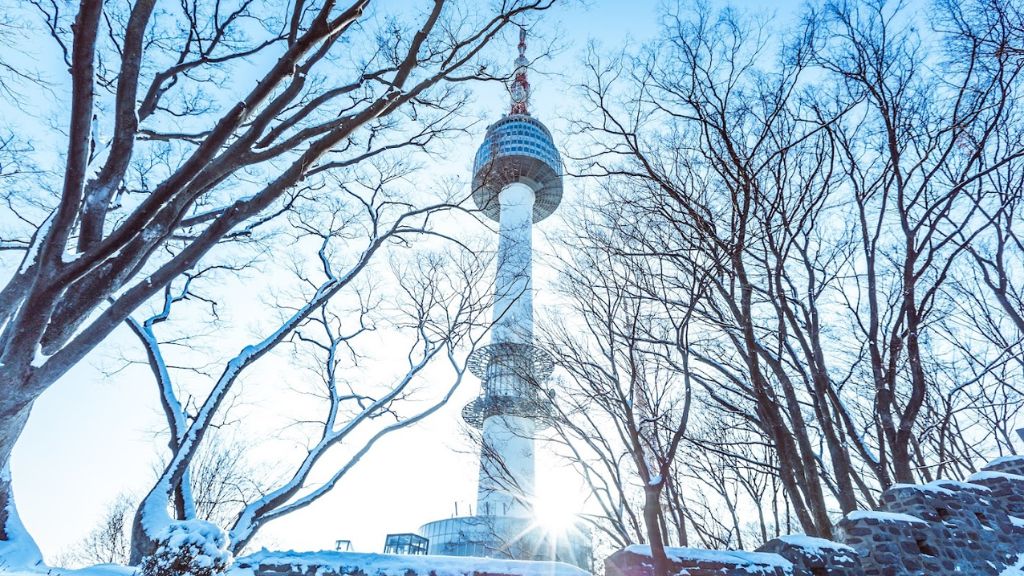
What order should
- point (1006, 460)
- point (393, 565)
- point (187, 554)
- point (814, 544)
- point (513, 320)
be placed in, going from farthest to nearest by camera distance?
point (513, 320) < point (1006, 460) < point (814, 544) < point (393, 565) < point (187, 554)

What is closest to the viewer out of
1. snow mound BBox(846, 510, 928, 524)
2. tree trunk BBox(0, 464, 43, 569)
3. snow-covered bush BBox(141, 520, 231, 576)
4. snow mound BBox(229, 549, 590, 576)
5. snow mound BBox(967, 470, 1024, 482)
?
snow-covered bush BBox(141, 520, 231, 576)

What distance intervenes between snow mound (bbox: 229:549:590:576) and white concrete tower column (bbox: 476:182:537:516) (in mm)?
5383

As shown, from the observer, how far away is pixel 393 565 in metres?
4.60

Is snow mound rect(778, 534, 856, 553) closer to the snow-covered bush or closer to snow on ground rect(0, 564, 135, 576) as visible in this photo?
the snow-covered bush

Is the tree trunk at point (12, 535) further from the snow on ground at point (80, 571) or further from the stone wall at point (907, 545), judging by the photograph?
the stone wall at point (907, 545)

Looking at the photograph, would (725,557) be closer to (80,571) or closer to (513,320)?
(80,571)

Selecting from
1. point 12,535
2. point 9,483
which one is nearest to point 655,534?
point 12,535

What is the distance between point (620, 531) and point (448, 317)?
5643mm

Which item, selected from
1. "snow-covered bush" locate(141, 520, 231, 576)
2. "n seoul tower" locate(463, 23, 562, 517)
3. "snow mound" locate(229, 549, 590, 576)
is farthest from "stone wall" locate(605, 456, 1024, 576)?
"n seoul tower" locate(463, 23, 562, 517)

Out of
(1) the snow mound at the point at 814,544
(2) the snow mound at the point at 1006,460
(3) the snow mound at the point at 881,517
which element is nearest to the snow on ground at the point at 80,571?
(1) the snow mound at the point at 814,544

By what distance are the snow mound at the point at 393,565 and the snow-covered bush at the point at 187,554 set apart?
77 centimetres

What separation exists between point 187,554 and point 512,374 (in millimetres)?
10291

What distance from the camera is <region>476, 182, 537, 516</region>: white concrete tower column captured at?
44.5 feet

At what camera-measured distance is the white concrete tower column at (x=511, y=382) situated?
13570mm
